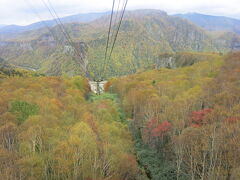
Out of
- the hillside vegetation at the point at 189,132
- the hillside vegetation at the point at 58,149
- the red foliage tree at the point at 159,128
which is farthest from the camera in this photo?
the red foliage tree at the point at 159,128

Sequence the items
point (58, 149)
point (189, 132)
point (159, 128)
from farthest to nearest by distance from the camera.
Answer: point (159, 128)
point (189, 132)
point (58, 149)

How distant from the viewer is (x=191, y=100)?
4531 centimetres

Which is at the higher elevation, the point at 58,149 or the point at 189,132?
the point at 189,132

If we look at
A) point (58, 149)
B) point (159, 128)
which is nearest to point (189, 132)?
point (159, 128)

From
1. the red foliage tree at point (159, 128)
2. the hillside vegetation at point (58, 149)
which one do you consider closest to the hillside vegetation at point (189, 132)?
the red foliage tree at point (159, 128)

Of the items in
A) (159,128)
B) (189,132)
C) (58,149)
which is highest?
(189,132)

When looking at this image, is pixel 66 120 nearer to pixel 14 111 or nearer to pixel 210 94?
pixel 14 111

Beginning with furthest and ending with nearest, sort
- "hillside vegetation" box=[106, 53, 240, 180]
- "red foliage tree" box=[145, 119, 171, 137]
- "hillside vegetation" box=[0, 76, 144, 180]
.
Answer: "red foliage tree" box=[145, 119, 171, 137]
"hillside vegetation" box=[0, 76, 144, 180]
"hillside vegetation" box=[106, 53, 240, 180]

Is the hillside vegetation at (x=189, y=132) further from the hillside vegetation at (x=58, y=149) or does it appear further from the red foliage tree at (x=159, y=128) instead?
the hillside vegetation at (x=58, y=149)

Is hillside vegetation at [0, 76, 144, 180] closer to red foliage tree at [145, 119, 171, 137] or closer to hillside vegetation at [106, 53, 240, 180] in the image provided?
hillside vegetation at [106, 53, 240, 180]

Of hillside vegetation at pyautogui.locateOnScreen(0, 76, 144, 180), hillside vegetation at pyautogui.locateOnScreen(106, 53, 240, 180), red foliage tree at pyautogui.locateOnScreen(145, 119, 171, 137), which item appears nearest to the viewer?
hillside vegetation at pyautogui.locateOnScreen(106, 53, 240, 180)

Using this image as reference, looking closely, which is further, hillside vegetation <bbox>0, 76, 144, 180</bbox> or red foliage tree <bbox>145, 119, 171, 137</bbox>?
red foliage tree <bbox>145, 119, 171, 137</bbox>

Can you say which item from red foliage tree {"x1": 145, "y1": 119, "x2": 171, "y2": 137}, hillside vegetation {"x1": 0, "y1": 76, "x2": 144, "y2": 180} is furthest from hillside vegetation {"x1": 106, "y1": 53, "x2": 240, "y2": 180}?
hillside vegetation {"x1": 0, "y1": 76, "x2": 144, "y2": 180}

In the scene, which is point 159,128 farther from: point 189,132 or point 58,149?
point 58,149
